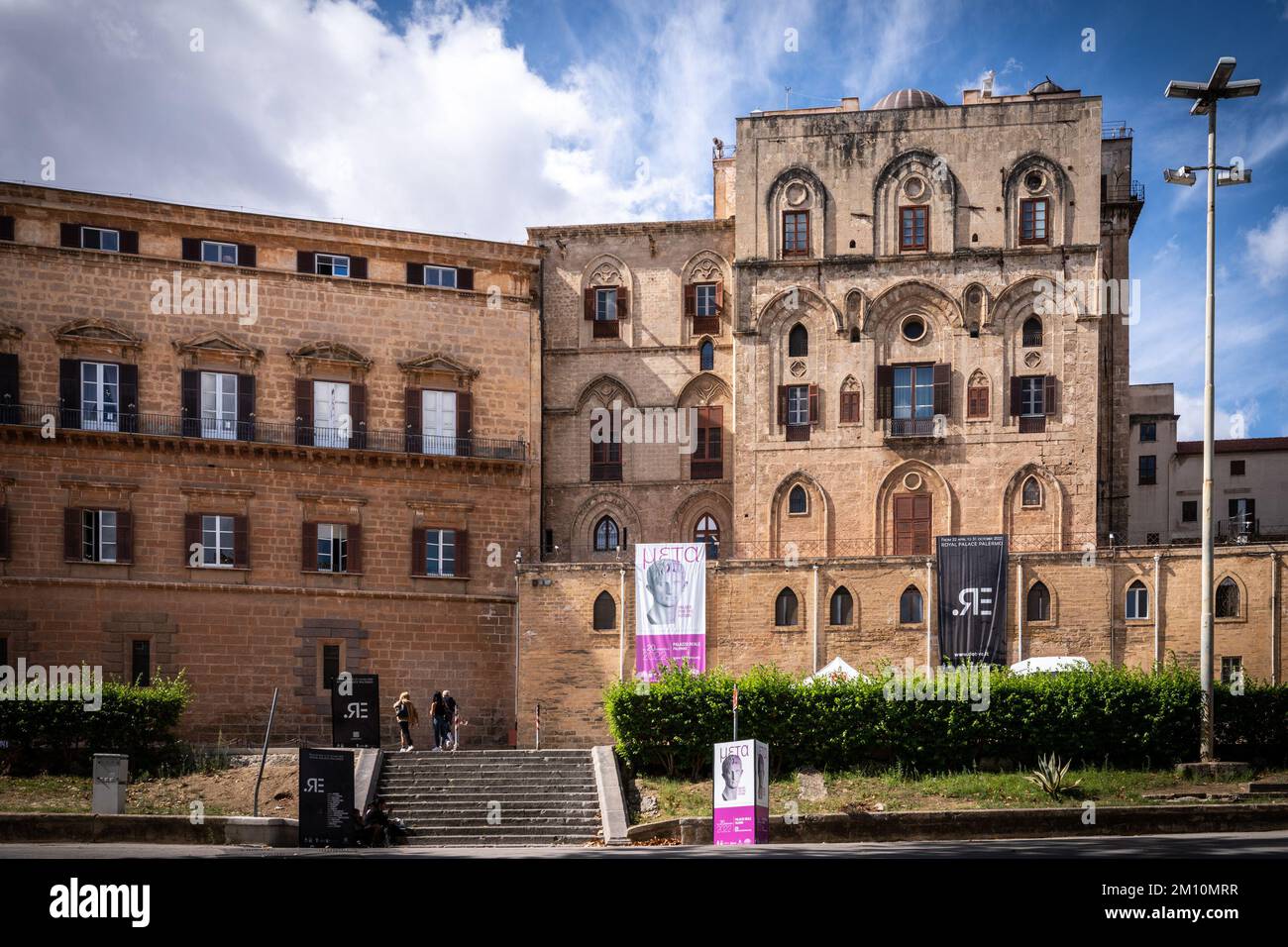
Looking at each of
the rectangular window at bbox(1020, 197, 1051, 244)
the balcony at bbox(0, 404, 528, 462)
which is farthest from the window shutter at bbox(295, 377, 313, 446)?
the rectangular window at bbox(1020, 197, 1051, 244)

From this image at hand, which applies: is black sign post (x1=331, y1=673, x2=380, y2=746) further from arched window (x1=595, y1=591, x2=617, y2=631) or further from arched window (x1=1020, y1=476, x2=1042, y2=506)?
arched window (x1=1020, y1=476, x2=1042, y2=506)

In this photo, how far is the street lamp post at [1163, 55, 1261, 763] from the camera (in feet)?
98.9

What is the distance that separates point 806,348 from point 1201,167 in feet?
53.4

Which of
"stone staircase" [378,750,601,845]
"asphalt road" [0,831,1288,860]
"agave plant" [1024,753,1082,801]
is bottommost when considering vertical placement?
"stone staircase" [378,750,601,845]

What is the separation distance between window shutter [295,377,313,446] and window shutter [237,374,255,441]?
1.33m

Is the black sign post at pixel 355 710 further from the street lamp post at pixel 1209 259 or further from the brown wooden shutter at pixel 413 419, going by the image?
the street lamp post at pixel 1209 259

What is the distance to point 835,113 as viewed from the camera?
45.2 meters

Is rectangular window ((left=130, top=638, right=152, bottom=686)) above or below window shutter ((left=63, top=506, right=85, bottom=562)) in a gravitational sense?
below

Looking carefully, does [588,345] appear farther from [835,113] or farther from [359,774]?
[359,774]

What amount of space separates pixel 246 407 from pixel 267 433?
101 centimetres

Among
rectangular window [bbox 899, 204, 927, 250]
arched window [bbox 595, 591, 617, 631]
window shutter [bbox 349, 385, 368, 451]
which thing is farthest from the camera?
rectangular window [bbox 899, 204, 927, 250]
